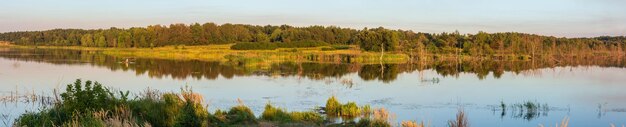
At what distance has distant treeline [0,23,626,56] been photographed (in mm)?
80938

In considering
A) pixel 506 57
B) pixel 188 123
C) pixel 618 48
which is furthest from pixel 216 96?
pixel 618 48

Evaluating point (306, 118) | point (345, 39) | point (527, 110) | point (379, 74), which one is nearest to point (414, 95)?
point (527, 110)

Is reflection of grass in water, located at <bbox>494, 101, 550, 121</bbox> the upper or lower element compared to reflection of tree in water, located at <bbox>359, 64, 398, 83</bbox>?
upper

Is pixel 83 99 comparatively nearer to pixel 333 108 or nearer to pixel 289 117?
pixel 289 117

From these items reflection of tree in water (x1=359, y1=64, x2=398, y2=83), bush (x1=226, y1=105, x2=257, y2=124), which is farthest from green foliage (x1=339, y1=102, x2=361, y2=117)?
reflection of tree in water (x1=359, y1=64, x2=398, y2=83)

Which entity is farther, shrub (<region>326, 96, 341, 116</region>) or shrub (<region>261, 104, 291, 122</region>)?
shrub (<region>326, 96, 341, 116</region>)

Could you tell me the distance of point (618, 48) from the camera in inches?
3720

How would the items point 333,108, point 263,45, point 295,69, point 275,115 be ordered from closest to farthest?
1. point 275,115
2. point 333,108
3. point 295,69
4. point 263,45

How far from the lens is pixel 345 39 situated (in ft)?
380

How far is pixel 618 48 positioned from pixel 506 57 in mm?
29352

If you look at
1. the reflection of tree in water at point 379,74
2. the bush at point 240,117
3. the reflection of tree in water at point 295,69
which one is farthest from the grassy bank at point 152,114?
the reflection of tree in water at point 295,69

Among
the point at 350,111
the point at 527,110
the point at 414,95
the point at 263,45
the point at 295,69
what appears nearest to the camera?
the point at 350,111

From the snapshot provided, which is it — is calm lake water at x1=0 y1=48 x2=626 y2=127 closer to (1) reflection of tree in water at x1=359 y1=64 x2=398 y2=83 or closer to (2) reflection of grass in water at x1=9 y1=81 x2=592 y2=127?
(1) reflection of tree in water at x1=359 y1=64 x2=398 y2=83

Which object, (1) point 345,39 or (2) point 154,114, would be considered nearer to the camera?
(2) point 154,114
